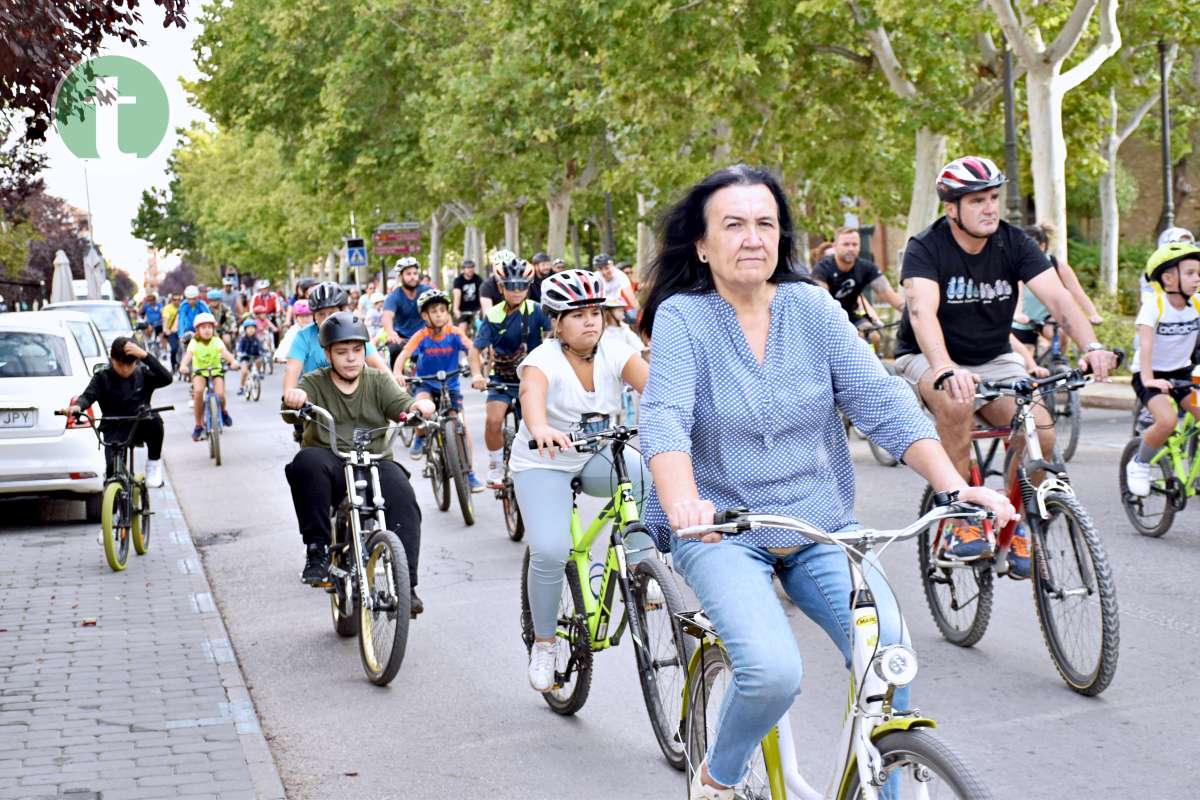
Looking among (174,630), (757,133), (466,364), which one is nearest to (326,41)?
(757,133)

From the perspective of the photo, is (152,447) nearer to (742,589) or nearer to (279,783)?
(279,783)

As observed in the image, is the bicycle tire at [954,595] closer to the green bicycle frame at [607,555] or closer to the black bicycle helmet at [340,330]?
the green bicycle frame at [607,555]

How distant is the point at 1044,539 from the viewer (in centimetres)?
661

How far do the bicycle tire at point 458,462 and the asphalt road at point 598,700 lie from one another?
1386mm

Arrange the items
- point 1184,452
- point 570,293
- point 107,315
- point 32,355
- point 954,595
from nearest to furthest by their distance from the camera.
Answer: point 570,293 < point 954,595 < point 1184,452 < point 32,355 < point 107,315

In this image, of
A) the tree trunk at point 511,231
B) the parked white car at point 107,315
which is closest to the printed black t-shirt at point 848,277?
the parked white car at point 107,315

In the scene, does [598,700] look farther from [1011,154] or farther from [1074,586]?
[1011,154]

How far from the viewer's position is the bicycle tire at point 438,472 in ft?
42.5

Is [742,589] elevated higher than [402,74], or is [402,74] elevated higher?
[402,74]

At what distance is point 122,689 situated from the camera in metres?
7.20

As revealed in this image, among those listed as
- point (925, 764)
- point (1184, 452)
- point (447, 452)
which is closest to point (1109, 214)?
point (447, 452)

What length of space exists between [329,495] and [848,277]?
744 centimetres

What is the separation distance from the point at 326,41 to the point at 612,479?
4041cm

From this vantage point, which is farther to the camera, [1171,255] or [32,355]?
[32,355]
